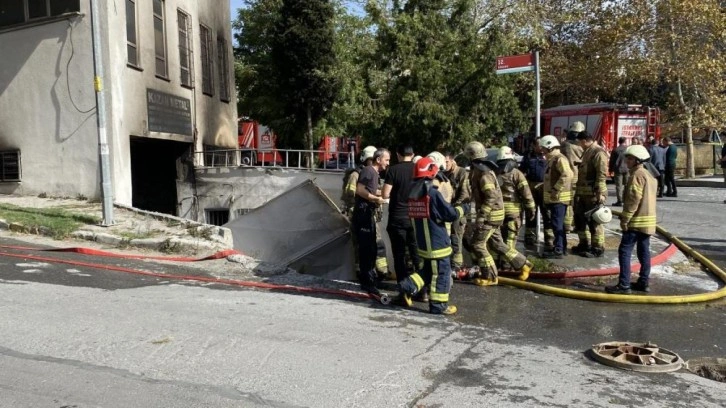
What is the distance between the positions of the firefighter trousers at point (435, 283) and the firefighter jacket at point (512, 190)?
7.53 feet

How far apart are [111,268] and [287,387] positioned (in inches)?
186

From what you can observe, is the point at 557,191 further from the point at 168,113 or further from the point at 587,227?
the point at 168,113

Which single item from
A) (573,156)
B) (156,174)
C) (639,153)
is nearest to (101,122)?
(156,174)

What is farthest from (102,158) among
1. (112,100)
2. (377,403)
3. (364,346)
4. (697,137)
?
(697,137)

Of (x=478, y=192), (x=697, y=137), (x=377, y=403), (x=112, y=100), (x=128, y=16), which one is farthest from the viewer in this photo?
(x=697, y=137)

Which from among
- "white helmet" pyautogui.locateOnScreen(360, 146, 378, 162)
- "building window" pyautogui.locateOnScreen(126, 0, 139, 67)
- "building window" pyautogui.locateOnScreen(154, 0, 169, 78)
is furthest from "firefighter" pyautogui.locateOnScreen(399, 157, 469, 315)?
"building window" pyautogui.locateOnScreen(154, 0, 169, 78)

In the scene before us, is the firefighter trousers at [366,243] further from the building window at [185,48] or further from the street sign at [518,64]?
the building window at [185,48]

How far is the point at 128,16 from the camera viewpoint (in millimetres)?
13375

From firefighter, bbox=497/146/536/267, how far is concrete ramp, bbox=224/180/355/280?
2.17 meters

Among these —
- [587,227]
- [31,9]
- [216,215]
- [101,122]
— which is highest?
[31,9]

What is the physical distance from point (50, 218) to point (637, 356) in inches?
386

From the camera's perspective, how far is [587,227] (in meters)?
9.36

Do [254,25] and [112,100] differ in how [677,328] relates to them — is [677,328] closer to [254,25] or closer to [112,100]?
[112,100]

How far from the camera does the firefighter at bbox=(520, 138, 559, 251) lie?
9414mm
